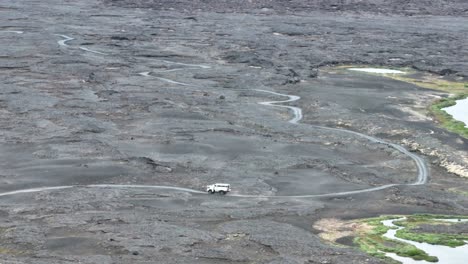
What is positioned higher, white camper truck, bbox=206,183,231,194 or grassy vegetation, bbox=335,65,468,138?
white camper truck, bbox=206,183,231,194

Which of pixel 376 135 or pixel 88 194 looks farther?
pixel 376 135

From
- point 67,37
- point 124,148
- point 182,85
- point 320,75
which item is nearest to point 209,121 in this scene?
point 124,148

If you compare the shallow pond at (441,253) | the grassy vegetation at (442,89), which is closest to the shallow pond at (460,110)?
the grassy vegetation at (442,89)

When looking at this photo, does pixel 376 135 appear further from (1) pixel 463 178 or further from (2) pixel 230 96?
(2) pixel 230 96

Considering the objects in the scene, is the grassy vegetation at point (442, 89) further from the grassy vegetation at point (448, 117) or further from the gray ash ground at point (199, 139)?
the gray ash ground at point (199, 139)

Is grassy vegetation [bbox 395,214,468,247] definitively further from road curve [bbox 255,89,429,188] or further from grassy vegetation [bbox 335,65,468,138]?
grassy vegetation [bbox 335,65,468,138]

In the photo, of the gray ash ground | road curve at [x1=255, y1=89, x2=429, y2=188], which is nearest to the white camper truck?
the gray ash ground

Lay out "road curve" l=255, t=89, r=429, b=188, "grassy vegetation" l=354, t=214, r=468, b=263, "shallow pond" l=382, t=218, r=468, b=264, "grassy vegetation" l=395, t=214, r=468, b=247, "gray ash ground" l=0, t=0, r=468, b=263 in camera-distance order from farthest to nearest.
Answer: "road curve" l=255, t=89, r=429, b=188 → "grassy vegetation" l=395, t=214, r=468, b=247 → "gray ash ground" l=0, t=0, r=468, b=263 → "grassy vegetation" l=354, t=214, r=468, b=263 → "shallow pond" l=382, t=218, r=468, b=264
